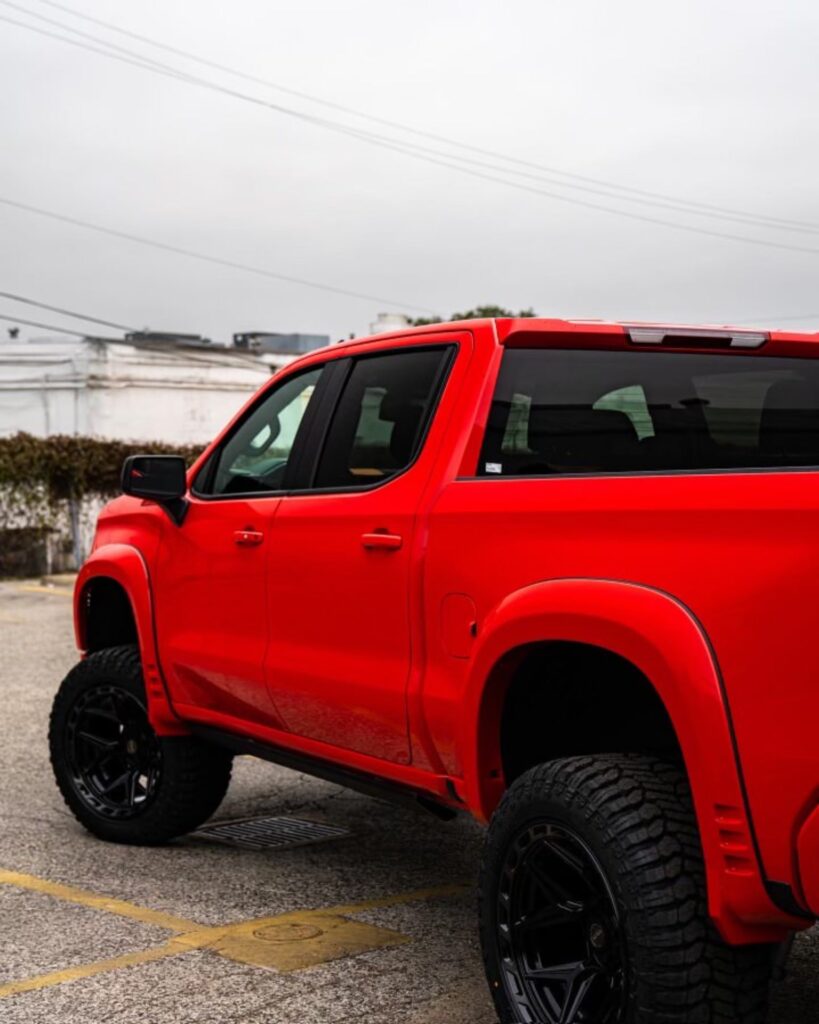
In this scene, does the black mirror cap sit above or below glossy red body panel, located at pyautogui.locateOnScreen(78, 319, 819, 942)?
above

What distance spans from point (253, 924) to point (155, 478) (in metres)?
1.73

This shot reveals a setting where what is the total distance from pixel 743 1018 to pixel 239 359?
4420 centimetres

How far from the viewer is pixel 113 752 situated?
6.64m

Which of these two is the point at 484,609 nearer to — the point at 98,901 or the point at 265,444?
the point at 265,444

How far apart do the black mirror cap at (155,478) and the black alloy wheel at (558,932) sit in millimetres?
2622

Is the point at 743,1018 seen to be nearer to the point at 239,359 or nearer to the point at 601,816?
the point at 601,816

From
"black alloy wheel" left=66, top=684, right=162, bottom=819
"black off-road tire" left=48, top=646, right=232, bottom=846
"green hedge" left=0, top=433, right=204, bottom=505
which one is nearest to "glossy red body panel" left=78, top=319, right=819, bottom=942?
"black off-road tire" left=48, top=646, right=232, bottom=846

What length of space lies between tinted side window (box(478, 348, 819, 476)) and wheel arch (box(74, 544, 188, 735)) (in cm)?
210

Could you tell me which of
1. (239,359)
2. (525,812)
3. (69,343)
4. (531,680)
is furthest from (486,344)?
(239,359)

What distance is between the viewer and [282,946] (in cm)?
513

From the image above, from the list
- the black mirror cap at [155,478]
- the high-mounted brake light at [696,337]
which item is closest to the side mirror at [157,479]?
the black mirror cap at [155,478]

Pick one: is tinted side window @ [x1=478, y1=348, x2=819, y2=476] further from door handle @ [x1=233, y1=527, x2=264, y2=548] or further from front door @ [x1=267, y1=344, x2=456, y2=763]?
door handle @ [x1=233, y1=527, x2=264, y2=548]

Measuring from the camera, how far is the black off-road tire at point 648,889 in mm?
3443

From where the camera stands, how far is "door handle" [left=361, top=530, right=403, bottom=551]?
4.70 metres
